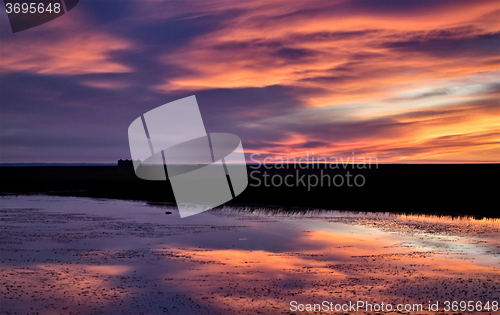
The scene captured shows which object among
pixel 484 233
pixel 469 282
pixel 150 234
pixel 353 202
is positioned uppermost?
pixel 469 282

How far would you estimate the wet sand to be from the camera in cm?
964

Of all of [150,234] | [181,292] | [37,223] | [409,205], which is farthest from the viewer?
[409,205]

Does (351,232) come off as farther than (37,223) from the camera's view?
No

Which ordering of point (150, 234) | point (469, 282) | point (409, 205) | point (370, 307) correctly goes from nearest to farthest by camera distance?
1. point (370, 307)
2. point (469, 282)
3. point (150, 234)
4. point (409, 205)

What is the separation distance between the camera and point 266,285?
35.1 ft

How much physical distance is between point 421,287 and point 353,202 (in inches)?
896

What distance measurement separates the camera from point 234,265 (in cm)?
1278

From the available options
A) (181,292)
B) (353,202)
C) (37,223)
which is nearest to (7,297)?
(181,292)

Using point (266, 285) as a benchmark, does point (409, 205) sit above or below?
below

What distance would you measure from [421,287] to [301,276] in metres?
2.77

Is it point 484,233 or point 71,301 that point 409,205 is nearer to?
point 484,233

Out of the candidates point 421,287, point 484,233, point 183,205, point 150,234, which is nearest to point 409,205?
point 484,233

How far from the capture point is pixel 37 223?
→ 21.7 metres

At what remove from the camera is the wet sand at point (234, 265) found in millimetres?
9641
